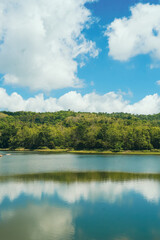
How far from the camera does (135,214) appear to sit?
18.5 m

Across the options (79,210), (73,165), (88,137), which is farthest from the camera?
(88,137)

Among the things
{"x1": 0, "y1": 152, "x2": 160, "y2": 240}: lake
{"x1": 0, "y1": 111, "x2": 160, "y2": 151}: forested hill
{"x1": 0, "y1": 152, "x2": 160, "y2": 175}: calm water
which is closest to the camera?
{"x1": 0, "y1": 152, "x2": 160, "y2": 240}: lake

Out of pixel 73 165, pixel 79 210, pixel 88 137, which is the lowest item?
pixel 73 165

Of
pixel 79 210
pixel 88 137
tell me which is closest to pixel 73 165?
pixel 79 210

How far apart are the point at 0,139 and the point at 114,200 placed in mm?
134010

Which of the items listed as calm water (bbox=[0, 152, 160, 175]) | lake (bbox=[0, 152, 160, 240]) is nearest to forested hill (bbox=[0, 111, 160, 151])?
calm water (bbox=[0, 152, 160, 175])

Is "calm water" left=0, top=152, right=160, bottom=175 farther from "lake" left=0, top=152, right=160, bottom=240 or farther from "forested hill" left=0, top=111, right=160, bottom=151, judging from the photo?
"forested hill" left=0, top=111, right=160, bottom=151

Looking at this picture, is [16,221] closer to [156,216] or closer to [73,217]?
[73,217]

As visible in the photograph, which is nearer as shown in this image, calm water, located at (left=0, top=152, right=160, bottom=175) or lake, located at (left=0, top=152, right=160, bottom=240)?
lake, located at (left=0, top=152, right=160, bottom=240)

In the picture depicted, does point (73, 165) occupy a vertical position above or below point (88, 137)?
below

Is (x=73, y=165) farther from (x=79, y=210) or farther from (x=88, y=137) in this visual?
(x=88, y=137)

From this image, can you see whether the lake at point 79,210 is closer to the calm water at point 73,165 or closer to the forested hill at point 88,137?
the calm water at point 73,165

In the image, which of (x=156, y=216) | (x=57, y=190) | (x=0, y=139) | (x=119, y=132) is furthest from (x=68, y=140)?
(x=156, y=216)

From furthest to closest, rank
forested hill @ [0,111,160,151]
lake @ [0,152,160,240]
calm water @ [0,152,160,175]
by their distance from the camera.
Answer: forested hill @ [0,111,160,151] → calm water @ [0,152,160,175] → lake @ [0,152,160,240]
